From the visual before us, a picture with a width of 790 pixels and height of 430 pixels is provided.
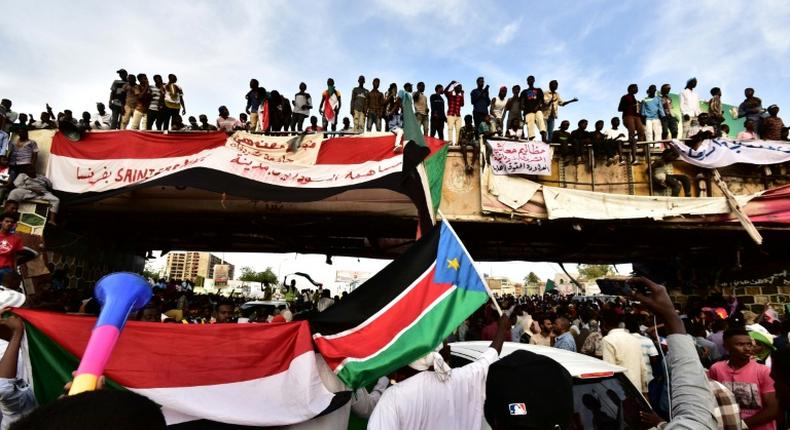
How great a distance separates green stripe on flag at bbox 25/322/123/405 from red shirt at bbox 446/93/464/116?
31.7 feet

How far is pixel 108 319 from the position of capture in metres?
1.61

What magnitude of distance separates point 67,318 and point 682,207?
10.8m

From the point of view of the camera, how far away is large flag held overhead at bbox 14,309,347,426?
10.0 ft

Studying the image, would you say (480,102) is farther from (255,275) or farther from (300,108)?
(255,275)

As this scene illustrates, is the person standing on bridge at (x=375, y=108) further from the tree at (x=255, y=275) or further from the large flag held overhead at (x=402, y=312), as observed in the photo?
the tree at (x=255, y=275)

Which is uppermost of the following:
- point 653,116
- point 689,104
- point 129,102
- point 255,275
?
→ point 689,104

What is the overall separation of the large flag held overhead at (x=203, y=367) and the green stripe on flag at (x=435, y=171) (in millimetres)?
4955

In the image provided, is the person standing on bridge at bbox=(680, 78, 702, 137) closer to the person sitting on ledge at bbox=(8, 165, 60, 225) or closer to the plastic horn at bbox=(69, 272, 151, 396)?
the plastic horn at bbox=(69, 272, 151, 396)

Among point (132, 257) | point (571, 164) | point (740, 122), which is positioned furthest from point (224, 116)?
point (740, 122)

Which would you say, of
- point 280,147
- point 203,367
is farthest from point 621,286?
point 280,147

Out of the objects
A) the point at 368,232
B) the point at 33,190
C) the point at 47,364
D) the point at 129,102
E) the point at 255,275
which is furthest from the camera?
the point at 255,275

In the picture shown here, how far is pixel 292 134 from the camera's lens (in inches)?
372

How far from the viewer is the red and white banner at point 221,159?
788 cm

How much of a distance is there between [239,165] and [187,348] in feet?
16.9
